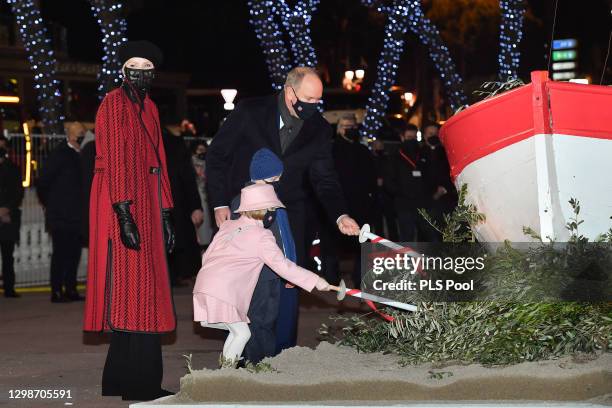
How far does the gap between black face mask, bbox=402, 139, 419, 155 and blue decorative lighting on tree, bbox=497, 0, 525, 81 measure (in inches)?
325

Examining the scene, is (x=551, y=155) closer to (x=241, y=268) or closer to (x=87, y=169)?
(x=241, y=268)

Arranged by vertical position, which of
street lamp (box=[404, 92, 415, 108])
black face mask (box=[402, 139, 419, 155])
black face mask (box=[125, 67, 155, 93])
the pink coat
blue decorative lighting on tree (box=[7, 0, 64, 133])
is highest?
street lamp (box=[404, 92, 415, 108])

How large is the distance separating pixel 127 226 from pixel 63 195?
262 inches

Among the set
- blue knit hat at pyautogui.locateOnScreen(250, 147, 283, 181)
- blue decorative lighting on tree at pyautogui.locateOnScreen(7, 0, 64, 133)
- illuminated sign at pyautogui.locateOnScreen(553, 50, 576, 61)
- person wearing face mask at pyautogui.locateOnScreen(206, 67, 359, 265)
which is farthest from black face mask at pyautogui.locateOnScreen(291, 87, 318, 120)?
illuminated sign at pyautogui.locateOnScreen(553, 50, 576, 61)

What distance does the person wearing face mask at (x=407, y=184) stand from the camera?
1662 cm

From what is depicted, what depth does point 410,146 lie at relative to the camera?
55.6 feet

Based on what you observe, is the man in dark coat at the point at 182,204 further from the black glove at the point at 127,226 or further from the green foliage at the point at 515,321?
the green foliage at the point at 515,321

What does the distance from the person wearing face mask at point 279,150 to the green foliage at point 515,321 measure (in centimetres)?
88

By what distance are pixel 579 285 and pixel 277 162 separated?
6.33ft

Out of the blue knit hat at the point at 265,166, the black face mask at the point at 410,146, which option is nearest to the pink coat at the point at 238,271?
the blue knit hat at the point at 265,166

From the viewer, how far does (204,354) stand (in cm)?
993

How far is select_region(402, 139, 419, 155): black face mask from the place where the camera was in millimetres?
16906

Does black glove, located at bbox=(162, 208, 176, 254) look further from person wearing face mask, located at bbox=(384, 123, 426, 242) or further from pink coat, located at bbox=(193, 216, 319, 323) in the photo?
person wearing face mask, located at bbox=(384, 123, 426, 242)

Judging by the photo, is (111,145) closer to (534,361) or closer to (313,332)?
(534,361)
